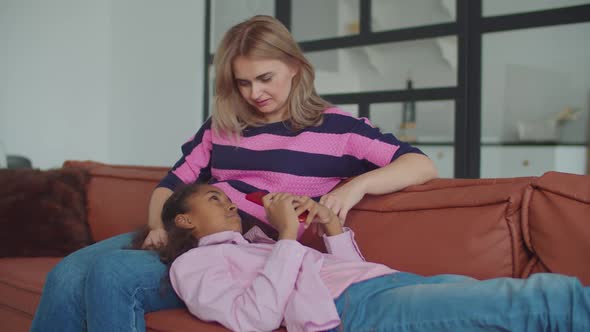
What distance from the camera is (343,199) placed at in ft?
4.94

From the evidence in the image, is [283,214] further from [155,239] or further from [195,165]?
[195,165]

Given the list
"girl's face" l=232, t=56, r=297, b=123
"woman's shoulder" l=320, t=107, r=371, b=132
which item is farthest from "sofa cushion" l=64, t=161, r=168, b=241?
"woman's shoulder" l=320, t=107, r=371, b=132

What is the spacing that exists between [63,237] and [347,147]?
1174 mm

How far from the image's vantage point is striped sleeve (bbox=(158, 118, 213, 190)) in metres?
1.94

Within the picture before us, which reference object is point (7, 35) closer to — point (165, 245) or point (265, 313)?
point (165, 245)

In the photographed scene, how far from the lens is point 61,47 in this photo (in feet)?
16.6

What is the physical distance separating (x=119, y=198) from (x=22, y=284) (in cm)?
57

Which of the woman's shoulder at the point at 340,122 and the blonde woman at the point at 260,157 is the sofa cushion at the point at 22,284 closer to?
the blonde woman at the point at 260,157

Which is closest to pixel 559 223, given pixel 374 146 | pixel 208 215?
pixel 374 146

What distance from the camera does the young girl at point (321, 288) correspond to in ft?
3.48

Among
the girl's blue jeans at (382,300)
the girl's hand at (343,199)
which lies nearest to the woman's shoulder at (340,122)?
the girl's hand at (343,199)

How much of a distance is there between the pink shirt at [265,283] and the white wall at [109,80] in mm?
3992

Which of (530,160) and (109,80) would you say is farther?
(109,80)

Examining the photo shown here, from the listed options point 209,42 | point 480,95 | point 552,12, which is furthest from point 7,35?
point 552,12
